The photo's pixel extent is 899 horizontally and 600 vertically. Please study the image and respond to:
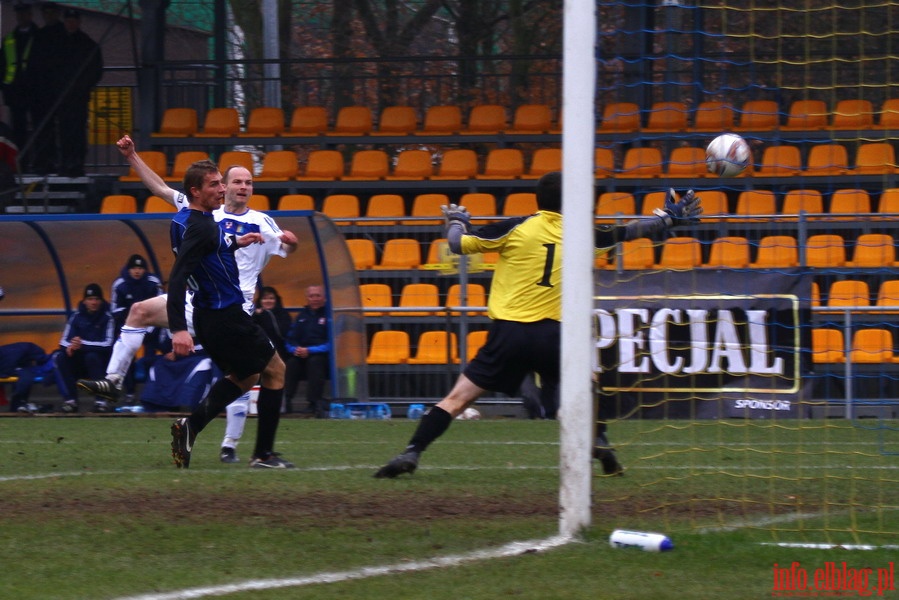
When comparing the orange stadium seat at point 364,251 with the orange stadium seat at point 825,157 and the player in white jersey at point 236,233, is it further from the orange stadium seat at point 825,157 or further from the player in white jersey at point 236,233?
the player in white jersey at point 236,233

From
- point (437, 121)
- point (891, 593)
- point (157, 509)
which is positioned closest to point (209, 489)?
point (157, 509)

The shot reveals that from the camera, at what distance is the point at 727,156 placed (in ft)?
24.9

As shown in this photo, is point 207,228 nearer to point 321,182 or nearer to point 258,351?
point 258,351

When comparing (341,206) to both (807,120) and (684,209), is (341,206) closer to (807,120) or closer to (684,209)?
(807,120)

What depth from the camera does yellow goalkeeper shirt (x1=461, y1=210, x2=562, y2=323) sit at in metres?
7.31

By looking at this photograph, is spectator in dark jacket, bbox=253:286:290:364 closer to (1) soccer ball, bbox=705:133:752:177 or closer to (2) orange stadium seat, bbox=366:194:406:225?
(2) orange stadium seat, bbox=366:194:406:225

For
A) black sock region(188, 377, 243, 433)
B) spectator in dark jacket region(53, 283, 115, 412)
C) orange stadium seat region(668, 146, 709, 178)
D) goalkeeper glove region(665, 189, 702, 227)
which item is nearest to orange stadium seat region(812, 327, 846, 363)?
orange stadium seat region(668, 146, 709, 178)

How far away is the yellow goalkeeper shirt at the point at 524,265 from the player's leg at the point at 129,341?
2284mm

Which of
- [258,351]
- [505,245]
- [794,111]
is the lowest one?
[258,351]

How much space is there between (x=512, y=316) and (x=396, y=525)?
6.07 ft

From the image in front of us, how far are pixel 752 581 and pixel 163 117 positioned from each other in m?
19.5

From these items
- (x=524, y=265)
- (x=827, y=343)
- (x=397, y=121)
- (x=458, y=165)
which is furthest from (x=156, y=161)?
(x=524, y=265)

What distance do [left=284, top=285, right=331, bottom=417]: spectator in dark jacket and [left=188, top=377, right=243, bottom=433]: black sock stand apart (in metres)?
6.58

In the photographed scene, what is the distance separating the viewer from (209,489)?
22.5ft
